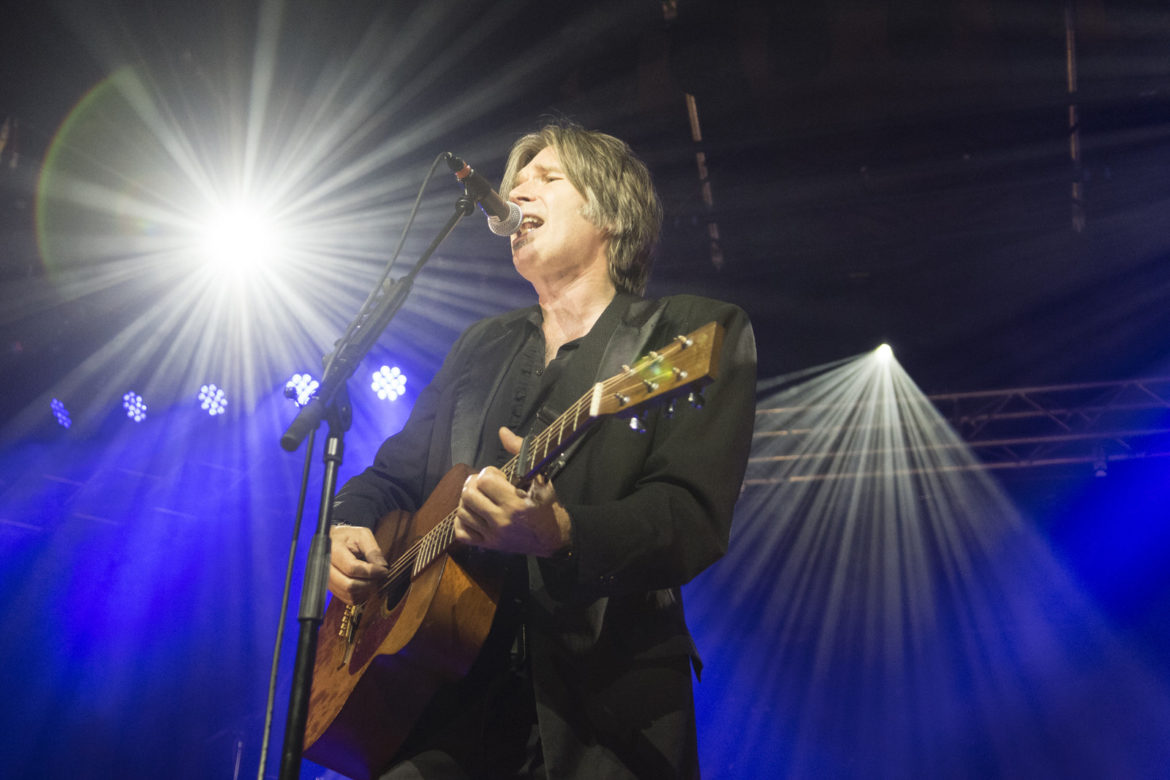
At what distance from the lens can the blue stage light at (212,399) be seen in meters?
8.48

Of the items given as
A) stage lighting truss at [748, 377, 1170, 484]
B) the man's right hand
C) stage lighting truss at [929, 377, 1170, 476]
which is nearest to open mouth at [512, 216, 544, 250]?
the man's right hand

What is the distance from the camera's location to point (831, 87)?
6.25 metres

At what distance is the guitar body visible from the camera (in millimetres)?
1832

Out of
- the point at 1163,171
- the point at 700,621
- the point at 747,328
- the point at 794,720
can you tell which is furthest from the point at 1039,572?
the point at 747,328

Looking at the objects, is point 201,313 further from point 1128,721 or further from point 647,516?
point 1128,721

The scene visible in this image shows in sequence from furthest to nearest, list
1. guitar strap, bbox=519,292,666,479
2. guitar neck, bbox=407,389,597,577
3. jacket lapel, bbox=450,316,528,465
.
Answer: jacket lapel, bbox=450,316,528,465
guitar strap, bbox=519,292,666,479
guitar neck, bbox=407,389,597,577

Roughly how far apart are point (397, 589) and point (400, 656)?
375mm

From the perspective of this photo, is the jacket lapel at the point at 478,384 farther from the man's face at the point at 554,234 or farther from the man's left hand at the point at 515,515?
the man's left hand at the point at 515,515

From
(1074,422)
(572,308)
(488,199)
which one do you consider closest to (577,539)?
(572,308)

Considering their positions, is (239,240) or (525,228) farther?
Result: (239,240)

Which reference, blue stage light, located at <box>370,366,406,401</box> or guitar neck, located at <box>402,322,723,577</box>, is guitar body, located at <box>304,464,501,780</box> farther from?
blue stage light, located at <box>370,366,406,401</box>

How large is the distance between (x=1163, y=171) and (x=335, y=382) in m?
7.40

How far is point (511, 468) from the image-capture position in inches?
77.4

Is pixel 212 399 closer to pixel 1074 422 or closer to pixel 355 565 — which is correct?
pixel 355 565
